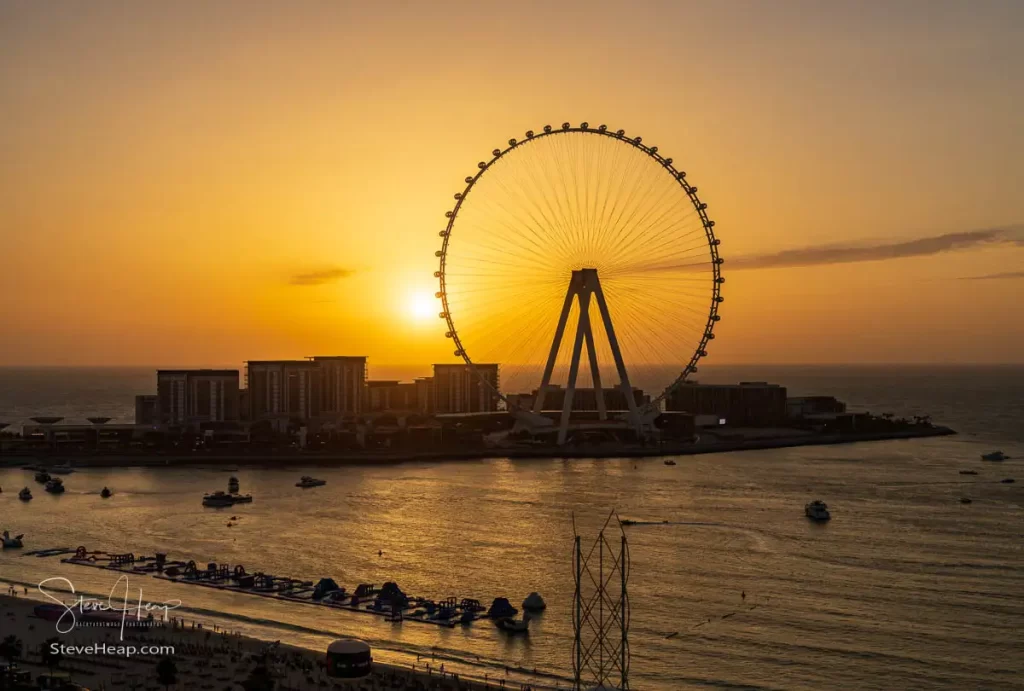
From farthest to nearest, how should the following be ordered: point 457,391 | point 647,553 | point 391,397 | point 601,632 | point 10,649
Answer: point 391,397
point 457,391
point 647,553
point 601,632
point 10,649

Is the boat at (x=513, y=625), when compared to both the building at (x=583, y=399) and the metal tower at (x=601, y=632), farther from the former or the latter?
the building at (x=583, y=399)

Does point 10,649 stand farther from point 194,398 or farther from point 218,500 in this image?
point 194,398

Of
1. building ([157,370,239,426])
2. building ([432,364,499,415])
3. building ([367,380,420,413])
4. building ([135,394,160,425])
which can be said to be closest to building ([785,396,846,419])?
building ([432,364,499,415])

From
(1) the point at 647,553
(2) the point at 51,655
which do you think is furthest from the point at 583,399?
(2) the point at 51,655

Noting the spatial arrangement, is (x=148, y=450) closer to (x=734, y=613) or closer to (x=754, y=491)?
(x=754, y=491)

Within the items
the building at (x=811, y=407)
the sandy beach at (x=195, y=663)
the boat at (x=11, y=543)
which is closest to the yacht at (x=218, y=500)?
the boat at (x=11, y=543)

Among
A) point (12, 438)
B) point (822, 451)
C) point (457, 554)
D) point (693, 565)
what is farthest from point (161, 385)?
point (693, 565)
